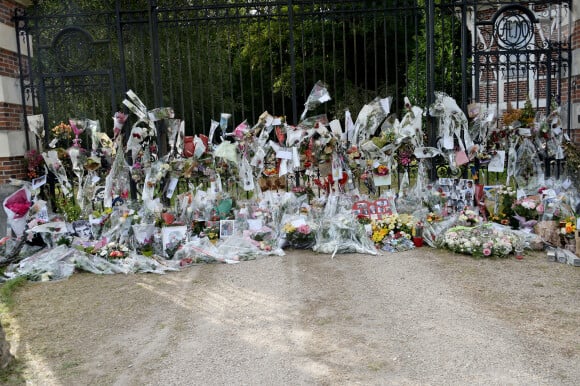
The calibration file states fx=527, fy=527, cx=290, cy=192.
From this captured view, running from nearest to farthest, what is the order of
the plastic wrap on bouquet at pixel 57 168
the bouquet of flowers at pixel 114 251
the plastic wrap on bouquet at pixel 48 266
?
1. the plastic wrap on bouquet at pixel 48 266
2. the bouquet of flowers at pixel 114 251
3. the plastic wrap on bouquet at pixel 57 168

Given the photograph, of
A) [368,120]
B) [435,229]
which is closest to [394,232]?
[435,229]

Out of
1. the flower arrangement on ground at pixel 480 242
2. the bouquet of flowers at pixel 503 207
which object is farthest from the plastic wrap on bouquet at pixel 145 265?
the bouquet of flowers at pixel 503 207

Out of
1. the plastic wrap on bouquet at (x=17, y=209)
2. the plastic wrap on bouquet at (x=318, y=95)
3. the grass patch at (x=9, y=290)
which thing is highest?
the plastic wrap on bouquet at (x=318, y=95)

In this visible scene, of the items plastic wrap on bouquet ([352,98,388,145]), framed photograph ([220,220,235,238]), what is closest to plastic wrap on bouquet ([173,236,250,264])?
framed photograph ([220,220,235,238])

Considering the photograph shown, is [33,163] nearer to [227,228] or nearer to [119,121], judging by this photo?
[119,121]

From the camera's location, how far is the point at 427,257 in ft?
19.1

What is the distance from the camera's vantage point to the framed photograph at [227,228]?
21.3ft

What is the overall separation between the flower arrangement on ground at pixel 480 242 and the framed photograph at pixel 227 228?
2518 millimetres

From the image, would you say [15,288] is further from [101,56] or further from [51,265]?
[101,56]

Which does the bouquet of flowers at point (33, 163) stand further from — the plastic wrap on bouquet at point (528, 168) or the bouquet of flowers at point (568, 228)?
the bouquet of flowers at point (568, 228)

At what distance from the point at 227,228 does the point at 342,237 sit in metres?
1.42

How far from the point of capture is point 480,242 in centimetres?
577

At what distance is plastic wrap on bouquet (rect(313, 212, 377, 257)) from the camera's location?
20.1 feet

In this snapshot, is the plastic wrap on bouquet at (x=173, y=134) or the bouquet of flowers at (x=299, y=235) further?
the plastic wrap on bouquet at (x=173, y=134)
